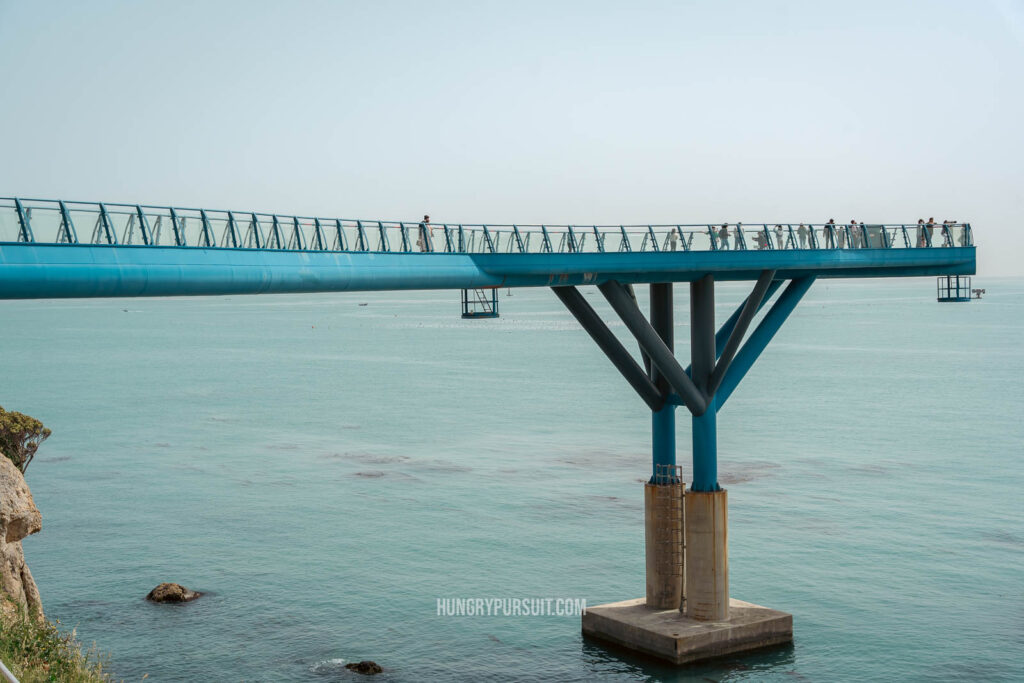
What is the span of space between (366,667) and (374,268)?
1418 centimetres

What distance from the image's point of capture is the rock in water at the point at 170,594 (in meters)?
40.9

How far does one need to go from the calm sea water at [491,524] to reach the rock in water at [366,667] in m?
0.53

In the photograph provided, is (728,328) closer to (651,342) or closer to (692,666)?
(651,342)

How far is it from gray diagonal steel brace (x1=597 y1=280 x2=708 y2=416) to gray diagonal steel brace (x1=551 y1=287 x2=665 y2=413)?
756 mm

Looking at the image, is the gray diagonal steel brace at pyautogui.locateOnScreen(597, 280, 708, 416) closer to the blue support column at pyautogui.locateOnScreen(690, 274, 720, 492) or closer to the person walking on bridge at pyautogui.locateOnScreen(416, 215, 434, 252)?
the blue support column at pyautogui.locateOnScreen(690, 274, 720, 492)

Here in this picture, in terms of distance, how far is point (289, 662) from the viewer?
33781 millimetres

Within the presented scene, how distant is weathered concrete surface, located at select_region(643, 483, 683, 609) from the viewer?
30359 millimetres

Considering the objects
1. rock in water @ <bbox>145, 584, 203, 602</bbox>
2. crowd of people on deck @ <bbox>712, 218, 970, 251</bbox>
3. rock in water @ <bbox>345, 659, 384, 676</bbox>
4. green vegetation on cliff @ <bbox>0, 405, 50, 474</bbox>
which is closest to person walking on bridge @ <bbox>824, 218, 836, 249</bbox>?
crowd of people on deck @ <bbox>712, 218, 970, 251</bbox>

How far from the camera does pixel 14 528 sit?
29547 millimetres

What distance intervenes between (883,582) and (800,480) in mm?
20485

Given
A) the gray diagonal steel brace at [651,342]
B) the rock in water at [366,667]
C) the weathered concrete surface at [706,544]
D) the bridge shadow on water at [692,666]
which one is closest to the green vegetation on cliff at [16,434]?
the rock in water at [366,667]

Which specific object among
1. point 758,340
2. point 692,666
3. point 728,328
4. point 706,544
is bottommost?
point 692,666

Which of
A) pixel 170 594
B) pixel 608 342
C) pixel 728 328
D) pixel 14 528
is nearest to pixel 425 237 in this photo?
pixel 608 342

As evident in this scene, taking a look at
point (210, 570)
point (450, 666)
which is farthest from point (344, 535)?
point (450, 666)
